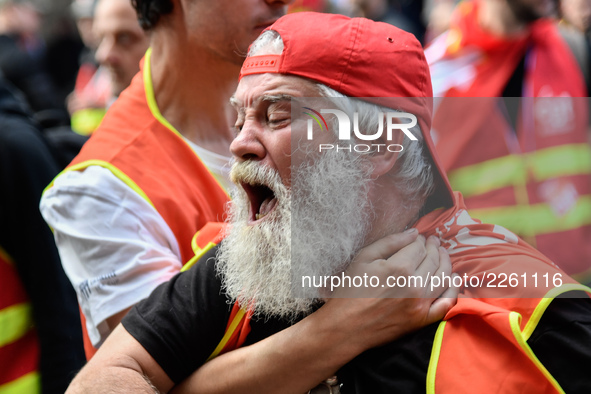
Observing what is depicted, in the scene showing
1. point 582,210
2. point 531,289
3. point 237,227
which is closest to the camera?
point 531,289

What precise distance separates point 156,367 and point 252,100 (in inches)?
30.9

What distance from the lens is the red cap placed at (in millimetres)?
1918

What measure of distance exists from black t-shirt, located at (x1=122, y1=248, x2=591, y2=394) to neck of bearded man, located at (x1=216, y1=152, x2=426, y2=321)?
0.10 meters

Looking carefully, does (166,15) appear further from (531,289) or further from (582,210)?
(582,210)

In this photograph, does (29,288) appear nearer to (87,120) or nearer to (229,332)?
(229,332)

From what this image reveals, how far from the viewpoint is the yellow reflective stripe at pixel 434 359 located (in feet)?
5.55

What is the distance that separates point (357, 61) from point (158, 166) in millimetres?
1005

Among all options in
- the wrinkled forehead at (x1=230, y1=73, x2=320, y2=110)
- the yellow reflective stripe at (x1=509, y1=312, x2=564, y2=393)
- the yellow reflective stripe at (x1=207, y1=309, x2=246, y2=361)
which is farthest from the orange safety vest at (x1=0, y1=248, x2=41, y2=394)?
the yellow reflective stripe at (x1=509, y1=312, x2=564, y2=393)

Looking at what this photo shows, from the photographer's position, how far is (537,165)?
11.9 ft

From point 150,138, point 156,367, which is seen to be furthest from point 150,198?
point 156,367

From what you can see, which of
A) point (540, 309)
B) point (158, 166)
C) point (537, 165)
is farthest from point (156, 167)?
point (537, 165)

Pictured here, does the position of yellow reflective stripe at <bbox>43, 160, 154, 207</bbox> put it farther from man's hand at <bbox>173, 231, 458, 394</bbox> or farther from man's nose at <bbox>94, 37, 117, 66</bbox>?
man's nose at <bbox>94, 37, 117, 66</bbox>

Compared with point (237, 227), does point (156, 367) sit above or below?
below

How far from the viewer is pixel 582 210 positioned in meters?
3.54
